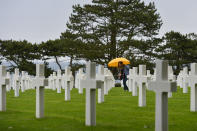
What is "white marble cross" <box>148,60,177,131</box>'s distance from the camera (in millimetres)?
4770

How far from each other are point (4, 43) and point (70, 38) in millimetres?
9339

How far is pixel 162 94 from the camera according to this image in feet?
15.9

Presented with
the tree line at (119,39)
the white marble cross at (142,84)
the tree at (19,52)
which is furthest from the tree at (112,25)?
the white marble cross at (142,84)

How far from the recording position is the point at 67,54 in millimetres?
40750

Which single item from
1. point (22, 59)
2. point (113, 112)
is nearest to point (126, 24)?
point (22, 59)

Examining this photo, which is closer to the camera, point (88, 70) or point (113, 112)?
point (88, 70)

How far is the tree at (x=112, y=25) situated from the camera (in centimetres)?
3532

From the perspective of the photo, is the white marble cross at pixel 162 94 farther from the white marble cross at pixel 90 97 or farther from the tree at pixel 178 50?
the tree at pixel 178 50

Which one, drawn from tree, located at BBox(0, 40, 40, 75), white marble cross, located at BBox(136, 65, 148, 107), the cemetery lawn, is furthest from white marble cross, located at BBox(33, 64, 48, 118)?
tree, located at BBox(0, 40, 40, 75)

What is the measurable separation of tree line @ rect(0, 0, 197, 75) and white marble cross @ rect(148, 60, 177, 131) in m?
29.9

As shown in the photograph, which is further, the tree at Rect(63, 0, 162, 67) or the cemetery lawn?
the tree at Rect(63, 0, 162, 67)

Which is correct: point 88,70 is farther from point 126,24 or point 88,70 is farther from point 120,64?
point 126,24

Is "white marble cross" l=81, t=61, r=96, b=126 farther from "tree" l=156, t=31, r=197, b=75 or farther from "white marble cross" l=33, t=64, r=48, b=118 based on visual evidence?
"tree" l=156, t=31, r=197, b=75

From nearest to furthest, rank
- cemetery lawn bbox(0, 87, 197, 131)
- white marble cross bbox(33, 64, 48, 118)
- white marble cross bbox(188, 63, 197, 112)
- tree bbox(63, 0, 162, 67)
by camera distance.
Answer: cemetery lawn bbox(0, 87, 197, 131) → white marble cross bbox(33, 64, 48, 118) → white marble cross bbox(188, 63, 197, 112) → tree bbox(63, 0, 162, 67)
